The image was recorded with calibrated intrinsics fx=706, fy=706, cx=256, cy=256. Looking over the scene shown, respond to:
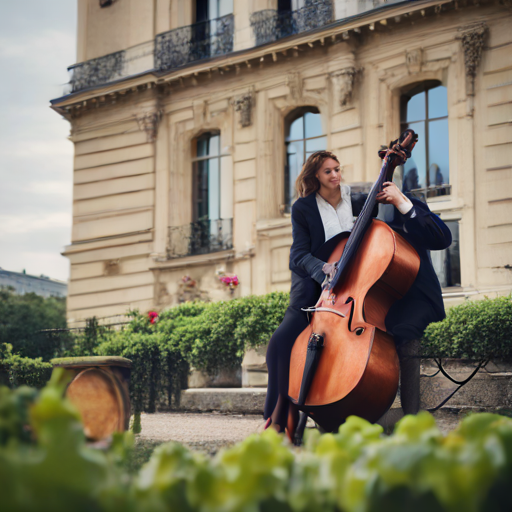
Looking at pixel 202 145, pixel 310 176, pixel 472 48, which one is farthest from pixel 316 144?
pixel 310 176

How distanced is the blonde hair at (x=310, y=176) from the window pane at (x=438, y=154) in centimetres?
1018

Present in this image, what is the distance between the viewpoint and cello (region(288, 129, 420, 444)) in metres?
3.71

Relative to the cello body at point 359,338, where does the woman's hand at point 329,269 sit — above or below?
above

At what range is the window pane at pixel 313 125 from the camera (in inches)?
643

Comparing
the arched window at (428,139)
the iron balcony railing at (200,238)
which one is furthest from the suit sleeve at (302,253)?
the iron balcony railing at (200,238)

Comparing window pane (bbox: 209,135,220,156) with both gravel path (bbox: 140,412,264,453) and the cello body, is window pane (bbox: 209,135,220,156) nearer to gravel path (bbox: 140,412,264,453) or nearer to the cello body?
gravel path (bbox: 140,412,264,453)

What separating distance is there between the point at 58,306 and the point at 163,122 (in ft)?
31.7

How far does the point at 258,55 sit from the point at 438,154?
4947 mm

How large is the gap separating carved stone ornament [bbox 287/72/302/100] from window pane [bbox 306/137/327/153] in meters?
1.05

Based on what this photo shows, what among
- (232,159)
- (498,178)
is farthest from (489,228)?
(232,159)

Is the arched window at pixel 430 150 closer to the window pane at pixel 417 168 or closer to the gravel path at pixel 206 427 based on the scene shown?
the window pane at pixel 417 168

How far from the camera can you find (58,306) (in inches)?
985

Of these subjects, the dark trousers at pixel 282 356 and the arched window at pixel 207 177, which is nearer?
the dark trousers at pixel 282 356

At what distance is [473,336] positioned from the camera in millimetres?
7609
